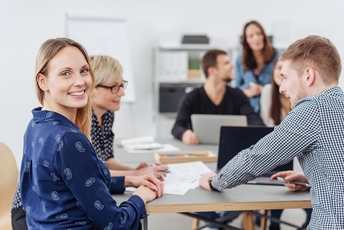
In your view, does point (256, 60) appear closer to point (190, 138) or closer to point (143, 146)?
point (190, 138)

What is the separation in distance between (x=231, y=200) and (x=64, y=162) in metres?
0.67

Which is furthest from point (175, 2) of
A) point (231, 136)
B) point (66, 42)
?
point (66, 42)

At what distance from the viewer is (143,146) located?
2.81 metres

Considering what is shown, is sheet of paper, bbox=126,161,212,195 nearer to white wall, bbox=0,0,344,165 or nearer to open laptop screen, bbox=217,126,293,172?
open laptop screen, bbox=217,126,293,172

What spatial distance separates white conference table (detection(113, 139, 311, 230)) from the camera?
1.64 meters

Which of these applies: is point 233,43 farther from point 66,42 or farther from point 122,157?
point 66,42

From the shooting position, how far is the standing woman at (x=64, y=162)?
1.36 m

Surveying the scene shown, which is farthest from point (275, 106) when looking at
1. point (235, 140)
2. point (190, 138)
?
point (235, 140)

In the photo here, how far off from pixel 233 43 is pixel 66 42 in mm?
4171

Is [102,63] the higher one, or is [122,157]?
[102,63]

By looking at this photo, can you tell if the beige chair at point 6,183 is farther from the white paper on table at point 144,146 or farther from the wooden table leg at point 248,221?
the wooden table leg at point 248,221

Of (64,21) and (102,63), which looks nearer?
(102,63)

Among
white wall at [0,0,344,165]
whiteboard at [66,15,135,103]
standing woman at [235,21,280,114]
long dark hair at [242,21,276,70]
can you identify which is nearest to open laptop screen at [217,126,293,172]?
standing woman at [235,21,280,114]

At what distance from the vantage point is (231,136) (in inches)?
82.4
